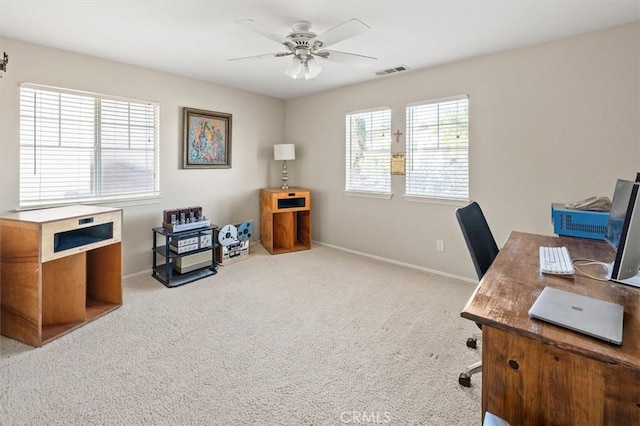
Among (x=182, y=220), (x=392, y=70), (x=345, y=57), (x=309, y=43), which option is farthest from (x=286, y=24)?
(x=182, y=220)

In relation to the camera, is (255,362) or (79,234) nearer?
(255,362)

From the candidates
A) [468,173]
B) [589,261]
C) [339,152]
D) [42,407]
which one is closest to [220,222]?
[339,152]

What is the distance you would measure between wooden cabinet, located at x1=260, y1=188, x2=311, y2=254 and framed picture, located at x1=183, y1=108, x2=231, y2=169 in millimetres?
825

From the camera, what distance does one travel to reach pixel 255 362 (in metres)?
2.03

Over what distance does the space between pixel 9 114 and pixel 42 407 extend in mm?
2540

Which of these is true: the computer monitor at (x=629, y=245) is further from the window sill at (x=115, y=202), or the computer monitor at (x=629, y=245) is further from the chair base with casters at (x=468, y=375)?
the window sill at (x=115, y=202)

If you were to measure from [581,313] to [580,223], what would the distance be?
1.51m

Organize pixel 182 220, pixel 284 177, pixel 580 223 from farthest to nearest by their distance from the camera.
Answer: pixel 284 177, pixel 182 220, pixel 580 223

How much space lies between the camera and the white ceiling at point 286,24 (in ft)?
7.25

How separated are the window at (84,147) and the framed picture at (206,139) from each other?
39 cm

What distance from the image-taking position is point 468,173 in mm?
3396

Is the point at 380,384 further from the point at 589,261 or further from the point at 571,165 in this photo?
the point at 571,165

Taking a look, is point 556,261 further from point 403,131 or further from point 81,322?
point 81,322

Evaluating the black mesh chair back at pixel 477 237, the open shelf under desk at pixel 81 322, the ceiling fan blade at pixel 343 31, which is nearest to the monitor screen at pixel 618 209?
the black mesh chair back at pixel 477 237
